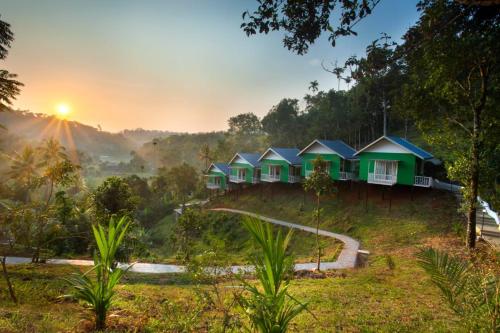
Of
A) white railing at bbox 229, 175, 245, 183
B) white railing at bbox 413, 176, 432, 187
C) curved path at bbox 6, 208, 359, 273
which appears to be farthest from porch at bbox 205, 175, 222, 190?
white railing at bbox 413, 176, 432, 187

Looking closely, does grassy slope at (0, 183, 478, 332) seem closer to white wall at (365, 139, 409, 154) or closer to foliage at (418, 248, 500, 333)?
foliage at (418, 248, 500, 333)

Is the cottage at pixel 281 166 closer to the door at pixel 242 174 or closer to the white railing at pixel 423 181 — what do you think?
the door at pixel 242 174

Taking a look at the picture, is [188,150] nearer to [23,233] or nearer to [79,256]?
[79,256]

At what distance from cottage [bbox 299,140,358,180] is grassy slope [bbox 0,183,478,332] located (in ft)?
29.9

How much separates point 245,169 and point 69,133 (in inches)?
6104

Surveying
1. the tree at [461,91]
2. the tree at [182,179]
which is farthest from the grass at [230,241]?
the tree at [461,91]

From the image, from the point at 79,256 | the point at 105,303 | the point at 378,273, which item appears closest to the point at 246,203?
the point at 79,256

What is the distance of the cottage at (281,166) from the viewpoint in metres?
33.3

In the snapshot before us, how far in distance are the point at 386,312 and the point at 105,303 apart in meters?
6.08

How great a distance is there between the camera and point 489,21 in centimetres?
739

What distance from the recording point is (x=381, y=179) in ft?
79.8

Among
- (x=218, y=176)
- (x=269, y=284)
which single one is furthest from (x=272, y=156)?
(x=269, y=284)

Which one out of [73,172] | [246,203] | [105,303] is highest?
[73,172]

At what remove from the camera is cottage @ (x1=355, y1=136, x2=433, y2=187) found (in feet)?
75.2
